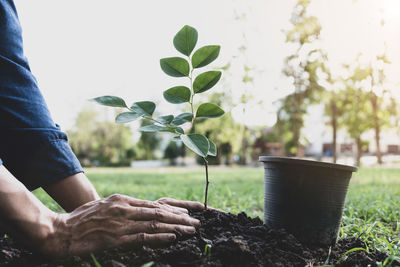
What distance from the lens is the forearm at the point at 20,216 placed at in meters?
1.09

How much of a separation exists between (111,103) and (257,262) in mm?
812

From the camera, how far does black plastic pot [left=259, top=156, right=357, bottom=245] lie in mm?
1389

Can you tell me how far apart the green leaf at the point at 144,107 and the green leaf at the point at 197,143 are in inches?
8.2

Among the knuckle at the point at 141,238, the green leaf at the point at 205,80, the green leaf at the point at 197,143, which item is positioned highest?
the green leaf at the point at 205,80

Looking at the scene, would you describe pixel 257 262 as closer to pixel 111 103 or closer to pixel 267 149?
pixel 111 103

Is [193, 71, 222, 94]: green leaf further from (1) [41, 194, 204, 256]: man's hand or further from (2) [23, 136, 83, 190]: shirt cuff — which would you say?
(2) [23, 136, 83, 190]: shirt cuff

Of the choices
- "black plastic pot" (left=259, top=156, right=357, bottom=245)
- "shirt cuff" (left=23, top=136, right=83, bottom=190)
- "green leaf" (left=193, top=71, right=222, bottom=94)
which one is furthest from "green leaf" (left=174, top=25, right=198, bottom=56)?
"shirt cuff" (left=23, top=136, right=83, bottom=190)

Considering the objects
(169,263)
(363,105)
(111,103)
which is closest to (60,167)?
(111,103)

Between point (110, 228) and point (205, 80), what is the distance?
0.72 metres

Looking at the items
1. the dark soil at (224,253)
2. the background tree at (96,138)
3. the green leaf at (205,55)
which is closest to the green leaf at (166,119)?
the green leaf at (205,55)

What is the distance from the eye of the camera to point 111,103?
1.33 metres

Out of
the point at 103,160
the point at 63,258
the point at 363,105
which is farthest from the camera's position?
the point at 103,160

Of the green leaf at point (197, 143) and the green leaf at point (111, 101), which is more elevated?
the green leaf at point (111, 101)

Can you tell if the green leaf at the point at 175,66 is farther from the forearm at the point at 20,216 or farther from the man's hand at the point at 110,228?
the forearm at the point at 20,216
